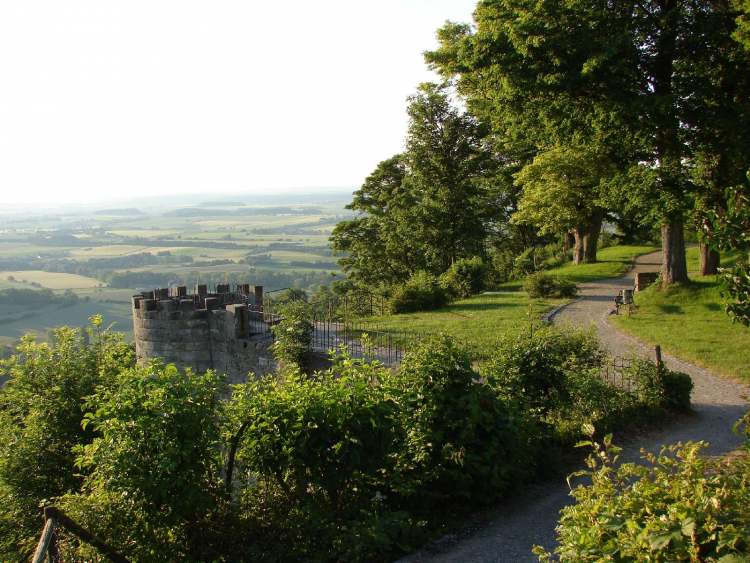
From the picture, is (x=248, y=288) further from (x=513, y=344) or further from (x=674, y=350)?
(x=674, y=350)

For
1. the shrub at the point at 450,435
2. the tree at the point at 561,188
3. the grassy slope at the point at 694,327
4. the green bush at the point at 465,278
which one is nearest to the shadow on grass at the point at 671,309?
the grassy slope at the point at 694,327

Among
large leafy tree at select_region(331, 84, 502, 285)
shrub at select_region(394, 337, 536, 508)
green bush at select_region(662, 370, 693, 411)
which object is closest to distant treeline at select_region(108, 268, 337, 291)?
large leafy tree at select_region(331, 84, 502, 285)

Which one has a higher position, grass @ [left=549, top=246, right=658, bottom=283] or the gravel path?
grass @ [left=549, top=246, right=658, bottom=283]

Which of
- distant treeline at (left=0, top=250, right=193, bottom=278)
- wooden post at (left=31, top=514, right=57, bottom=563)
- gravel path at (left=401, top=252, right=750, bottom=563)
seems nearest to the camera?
wooden post at (left=31, top=514, right=57, bottom=563)

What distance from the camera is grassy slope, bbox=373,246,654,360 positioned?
695 inches

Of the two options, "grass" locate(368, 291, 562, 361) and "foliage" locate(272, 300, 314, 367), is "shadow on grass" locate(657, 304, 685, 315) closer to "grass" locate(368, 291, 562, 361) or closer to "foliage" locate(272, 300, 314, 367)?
"grass" locate(368, 291, 562, 361)

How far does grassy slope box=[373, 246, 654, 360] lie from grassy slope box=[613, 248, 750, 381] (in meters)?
3.53

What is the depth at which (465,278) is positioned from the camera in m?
28.3

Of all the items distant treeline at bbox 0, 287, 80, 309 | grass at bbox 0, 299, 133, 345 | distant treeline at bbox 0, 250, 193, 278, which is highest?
distant treeline at bbox 0, 250, 193, 278

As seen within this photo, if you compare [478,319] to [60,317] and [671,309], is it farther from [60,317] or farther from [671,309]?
[60,317]

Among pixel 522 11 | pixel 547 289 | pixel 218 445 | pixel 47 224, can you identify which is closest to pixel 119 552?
pixel 218 445

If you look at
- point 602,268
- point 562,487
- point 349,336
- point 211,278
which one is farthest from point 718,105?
point 211,278

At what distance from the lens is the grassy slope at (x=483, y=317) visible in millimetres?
17656

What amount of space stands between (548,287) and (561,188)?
236 inches
